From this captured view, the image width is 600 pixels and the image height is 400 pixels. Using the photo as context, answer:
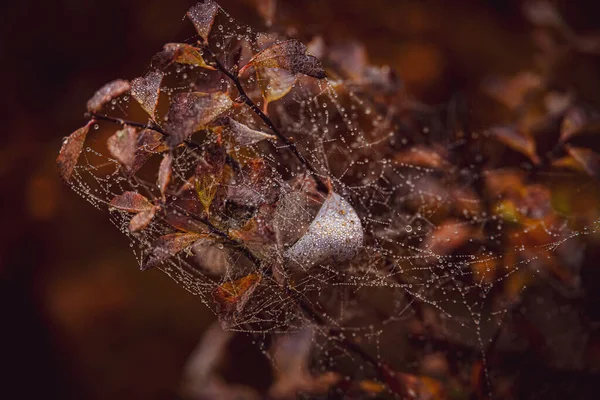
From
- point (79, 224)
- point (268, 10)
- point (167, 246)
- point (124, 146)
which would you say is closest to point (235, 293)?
point (167, 246)

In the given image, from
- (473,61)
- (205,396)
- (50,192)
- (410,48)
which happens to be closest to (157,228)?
(205,396)

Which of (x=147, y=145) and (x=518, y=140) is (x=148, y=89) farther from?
(x=518, y=140)

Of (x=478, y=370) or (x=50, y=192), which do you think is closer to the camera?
(x=478, y=370)

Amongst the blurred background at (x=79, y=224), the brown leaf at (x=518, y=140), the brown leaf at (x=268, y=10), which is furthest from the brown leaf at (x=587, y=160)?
the blurred background at (x=79, y=224)

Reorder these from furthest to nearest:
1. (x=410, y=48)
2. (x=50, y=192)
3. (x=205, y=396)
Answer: (x=410, y=48)
(x=50, y=192)
(x=205, y=396)

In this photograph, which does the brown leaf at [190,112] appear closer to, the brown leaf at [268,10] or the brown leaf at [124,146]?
the brown leaf at [124,146]

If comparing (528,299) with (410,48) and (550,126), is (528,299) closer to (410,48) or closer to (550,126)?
(550,126)
